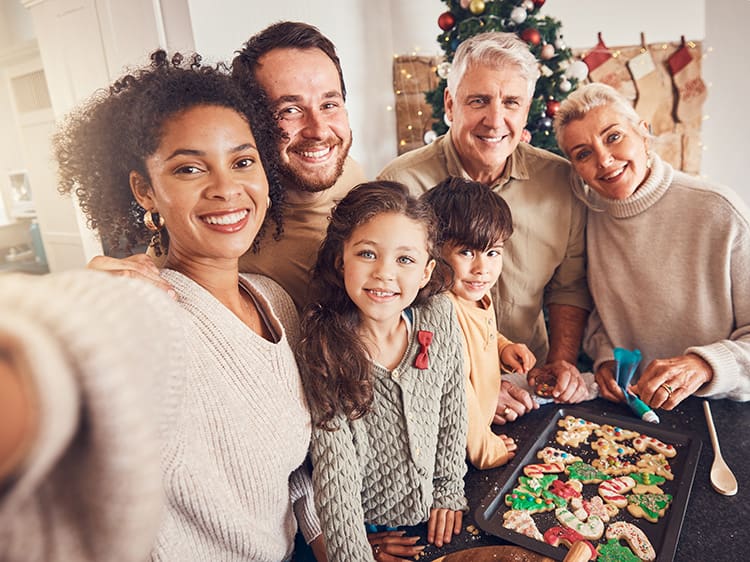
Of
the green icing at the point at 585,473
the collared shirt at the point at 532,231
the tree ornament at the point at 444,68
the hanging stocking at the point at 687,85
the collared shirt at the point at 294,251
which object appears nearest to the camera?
the green icing at the point at 585,473

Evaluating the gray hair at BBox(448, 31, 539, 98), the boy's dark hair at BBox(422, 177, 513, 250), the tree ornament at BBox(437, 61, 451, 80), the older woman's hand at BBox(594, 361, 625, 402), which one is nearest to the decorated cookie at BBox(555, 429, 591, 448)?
the older woman's hand at BBox(594, 361, 625, 402)

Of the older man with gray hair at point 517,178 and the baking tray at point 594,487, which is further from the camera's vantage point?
the older man with gray hair at point 517,178

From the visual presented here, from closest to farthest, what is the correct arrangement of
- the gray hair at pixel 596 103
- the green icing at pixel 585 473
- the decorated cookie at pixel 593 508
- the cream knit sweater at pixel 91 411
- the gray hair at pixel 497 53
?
the cream knit sweater at pixel 91 411
the decorated cookie at pixel 593 508
the green icing at pixel 585 473
the gray hair at pixel 596 103
the gray hair at pixel 497 53

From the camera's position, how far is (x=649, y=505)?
987 mm

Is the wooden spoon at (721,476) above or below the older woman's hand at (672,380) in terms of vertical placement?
below

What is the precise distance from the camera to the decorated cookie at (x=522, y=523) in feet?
3.07

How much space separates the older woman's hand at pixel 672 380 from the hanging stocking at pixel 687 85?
3749 mm

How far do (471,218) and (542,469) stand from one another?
0.63m

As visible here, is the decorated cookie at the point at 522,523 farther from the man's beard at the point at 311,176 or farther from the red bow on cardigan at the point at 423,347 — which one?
the man's beard at the point at 311,176

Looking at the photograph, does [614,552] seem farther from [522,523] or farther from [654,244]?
[654,244]

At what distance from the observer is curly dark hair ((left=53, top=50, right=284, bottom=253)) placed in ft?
3.29

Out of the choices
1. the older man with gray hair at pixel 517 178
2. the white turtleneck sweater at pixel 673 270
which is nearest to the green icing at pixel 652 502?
the white turtleneck sweater at pixel 673 270

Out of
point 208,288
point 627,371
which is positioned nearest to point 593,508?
point 627,371

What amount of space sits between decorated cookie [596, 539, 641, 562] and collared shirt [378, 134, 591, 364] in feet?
3.44
